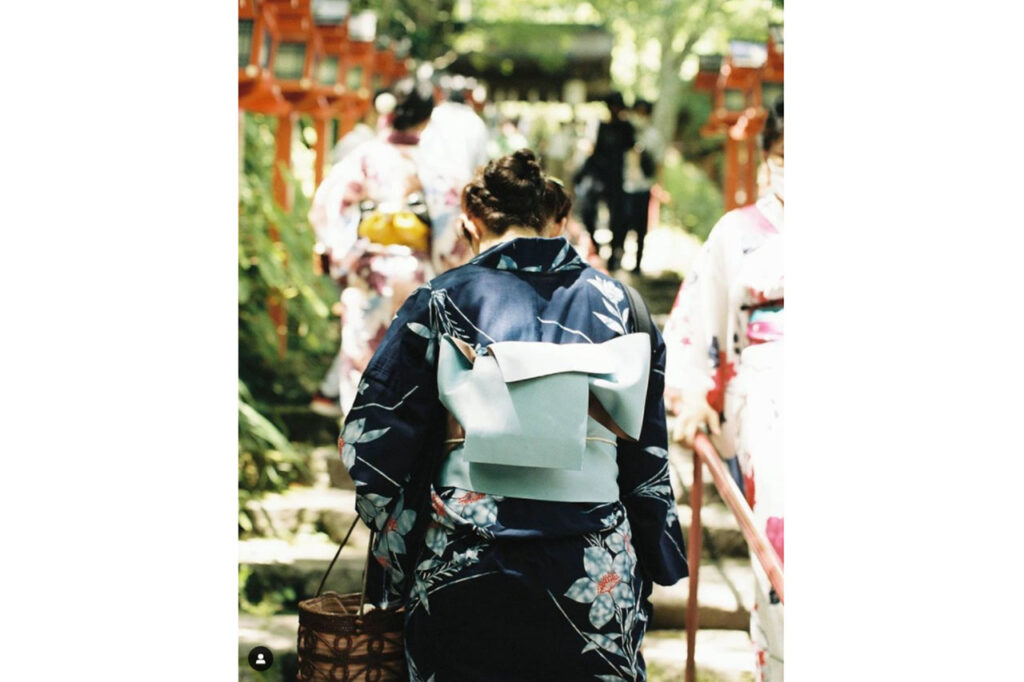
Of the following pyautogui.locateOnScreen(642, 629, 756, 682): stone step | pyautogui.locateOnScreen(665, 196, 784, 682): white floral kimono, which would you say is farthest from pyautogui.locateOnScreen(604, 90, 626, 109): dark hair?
pyautogui.locateOnScreen(642, 629, 756, 682): stone step

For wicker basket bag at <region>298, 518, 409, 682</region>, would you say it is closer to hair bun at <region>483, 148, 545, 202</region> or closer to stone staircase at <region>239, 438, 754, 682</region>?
stone staircase at <region>239, 438, 754, 682</region>

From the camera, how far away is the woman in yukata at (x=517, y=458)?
1950 mm

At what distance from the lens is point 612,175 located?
6.89 m

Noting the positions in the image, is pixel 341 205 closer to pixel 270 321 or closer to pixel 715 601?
pixel 270 321

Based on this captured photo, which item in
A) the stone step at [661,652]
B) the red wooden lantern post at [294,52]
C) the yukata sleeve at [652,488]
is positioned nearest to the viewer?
the yukata sleeve at [652,488]

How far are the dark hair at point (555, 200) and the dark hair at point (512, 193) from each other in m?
0.01

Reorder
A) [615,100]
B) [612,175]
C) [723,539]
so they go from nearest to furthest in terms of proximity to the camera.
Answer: [723,539] → [615,100] → [612,175]

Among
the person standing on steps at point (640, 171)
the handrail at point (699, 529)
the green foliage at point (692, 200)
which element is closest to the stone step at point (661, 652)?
the handrail at point (699, 529)

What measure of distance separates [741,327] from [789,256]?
570 mm

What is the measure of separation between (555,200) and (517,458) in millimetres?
603

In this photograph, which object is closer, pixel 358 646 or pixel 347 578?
pixel 358 646

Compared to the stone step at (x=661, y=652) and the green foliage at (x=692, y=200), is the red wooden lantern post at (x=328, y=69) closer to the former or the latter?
the stone step at (x=661, y=652)

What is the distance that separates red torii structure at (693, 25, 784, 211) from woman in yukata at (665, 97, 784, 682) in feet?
1.83

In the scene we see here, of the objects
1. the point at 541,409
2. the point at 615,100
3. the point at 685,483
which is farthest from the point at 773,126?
the point at 615,100
